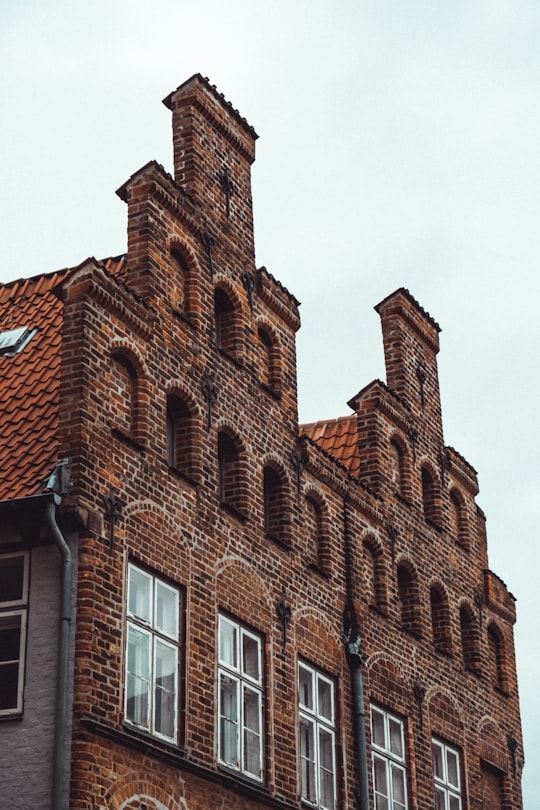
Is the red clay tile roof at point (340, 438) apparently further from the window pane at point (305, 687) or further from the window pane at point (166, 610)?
the window pane at point (166, 610)

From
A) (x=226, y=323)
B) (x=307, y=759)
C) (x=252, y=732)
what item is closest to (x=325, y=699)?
(x=307, y=759)

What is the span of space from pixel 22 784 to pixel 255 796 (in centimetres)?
361

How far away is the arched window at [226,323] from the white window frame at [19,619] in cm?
517

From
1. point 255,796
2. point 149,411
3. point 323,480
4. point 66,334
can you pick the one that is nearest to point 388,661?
point 323,480

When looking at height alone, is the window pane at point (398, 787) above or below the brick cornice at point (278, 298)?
below

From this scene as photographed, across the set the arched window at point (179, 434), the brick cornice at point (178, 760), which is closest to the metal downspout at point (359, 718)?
the brick cornice at point (178, 760)

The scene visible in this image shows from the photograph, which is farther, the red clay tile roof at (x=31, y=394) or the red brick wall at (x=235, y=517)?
the red clay tile roof at (x=31, y=394)

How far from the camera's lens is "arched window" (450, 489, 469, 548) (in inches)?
982

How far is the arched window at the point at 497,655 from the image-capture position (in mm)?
25062

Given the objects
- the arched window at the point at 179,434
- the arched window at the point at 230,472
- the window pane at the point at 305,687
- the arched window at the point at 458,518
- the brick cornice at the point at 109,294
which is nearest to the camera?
the brick cornice at the point at 109,294

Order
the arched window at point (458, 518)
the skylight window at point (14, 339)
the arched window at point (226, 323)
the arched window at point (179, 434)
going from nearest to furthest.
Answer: the arched window at point (179, 434)
the skylight window at point (14, 339)
the arched window at point (226, 323)
the arched window at point (458, 518)

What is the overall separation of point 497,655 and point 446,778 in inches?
149

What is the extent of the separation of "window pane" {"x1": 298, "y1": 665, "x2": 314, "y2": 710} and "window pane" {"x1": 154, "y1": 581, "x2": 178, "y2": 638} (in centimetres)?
293

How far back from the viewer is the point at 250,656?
58.6 feet
